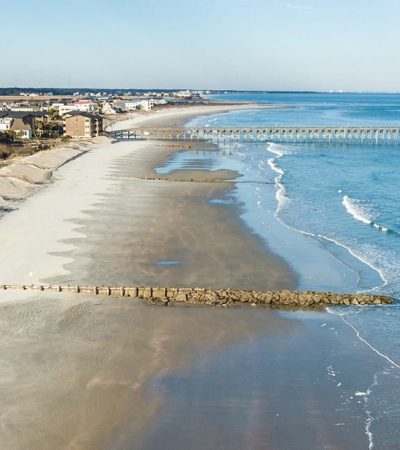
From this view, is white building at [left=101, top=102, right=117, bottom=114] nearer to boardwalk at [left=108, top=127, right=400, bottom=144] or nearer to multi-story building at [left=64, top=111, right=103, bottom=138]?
boardwalk at [left=108, top=127, right=400, bottom=144]

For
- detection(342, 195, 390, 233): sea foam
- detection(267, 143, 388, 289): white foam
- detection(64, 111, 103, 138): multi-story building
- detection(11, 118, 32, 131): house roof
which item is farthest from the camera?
detection(64, 111, 103, 138): multi-story building

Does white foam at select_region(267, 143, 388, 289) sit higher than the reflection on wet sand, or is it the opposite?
white foam at select_region(267, 143, 388, 289)

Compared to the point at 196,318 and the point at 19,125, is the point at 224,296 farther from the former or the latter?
the point at 19,125

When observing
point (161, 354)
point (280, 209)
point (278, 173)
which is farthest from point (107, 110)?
point (161, 354)

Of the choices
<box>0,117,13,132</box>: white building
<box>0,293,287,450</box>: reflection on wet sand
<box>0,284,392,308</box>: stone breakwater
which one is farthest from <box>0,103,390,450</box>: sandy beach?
<box>0,117,13,132</box>: white building

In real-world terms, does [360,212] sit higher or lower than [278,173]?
higher

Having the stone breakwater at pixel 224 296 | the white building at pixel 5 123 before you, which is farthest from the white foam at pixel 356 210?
the white building at pixel 5 123
